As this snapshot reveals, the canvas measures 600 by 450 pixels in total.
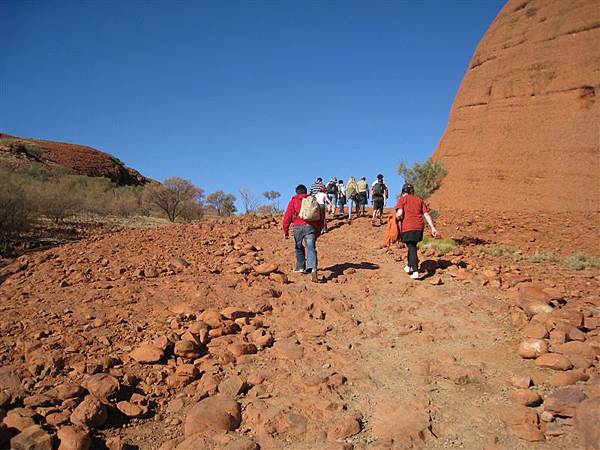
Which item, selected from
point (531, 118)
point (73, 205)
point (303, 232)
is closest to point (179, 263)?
point (303, 232)

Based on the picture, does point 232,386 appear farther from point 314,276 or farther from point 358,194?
point 358,194

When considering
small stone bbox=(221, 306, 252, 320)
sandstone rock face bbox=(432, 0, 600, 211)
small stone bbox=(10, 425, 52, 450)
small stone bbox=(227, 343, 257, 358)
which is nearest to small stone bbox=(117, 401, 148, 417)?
small stone bbox=(10, 425, 52, 450)

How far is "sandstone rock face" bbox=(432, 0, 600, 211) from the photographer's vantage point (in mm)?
17578

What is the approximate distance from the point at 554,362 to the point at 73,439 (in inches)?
156

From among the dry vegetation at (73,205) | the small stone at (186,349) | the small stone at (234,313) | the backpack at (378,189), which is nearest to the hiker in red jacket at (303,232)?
the small stone at (234,313)

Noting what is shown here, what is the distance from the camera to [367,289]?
6.61m

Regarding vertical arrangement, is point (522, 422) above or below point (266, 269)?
below

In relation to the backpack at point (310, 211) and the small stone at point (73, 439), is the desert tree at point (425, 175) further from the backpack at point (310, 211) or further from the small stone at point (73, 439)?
the small stone at point (73, 439)

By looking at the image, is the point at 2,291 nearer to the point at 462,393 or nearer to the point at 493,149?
the point at 462,393

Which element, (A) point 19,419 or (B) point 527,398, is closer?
(A) point 19,419

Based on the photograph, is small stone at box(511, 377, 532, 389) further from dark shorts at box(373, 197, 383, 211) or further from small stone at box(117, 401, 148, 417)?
dark shorts at box(373, 197, 383, 211)

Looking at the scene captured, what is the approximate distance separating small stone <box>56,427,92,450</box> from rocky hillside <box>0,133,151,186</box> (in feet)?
105

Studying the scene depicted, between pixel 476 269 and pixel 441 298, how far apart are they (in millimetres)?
1581

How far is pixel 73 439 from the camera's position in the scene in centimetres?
282
